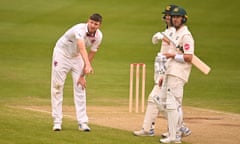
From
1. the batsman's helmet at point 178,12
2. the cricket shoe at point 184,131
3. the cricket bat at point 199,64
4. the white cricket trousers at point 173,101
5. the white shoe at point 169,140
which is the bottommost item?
the white shoe at point 169,140

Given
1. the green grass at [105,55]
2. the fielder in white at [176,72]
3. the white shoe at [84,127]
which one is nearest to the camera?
the fielder in white at [176,72]

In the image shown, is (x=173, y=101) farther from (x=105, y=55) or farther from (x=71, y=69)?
(x=105, y=55)

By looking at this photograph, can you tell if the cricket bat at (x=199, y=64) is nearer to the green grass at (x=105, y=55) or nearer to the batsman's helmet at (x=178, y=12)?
the batsman's helmet at (x=178, y=12)

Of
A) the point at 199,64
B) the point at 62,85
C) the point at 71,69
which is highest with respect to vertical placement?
the point at 199,64

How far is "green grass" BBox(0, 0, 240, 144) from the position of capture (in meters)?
14.8

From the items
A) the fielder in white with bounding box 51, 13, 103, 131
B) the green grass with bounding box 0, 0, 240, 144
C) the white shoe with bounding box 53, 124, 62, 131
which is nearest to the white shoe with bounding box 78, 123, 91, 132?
the fielder in white with bounding box 51, 13, 103, 131

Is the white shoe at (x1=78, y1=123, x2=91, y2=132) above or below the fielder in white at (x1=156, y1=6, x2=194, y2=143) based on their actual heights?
below

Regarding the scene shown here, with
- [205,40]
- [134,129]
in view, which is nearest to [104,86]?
[134,129]

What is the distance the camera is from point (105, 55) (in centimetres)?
3002

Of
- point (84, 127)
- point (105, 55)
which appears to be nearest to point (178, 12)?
point (84, 127)

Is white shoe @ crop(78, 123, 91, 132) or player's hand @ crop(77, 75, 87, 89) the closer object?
player's hand @ crop(77, 75, 87, 89)

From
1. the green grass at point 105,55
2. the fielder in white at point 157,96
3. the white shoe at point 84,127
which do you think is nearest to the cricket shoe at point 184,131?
the fielder in white at point 157,96

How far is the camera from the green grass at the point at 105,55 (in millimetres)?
14756

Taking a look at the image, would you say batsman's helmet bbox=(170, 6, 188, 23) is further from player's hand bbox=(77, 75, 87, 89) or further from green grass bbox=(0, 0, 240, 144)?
green grass bbox=(0, 0, 240, 144)
